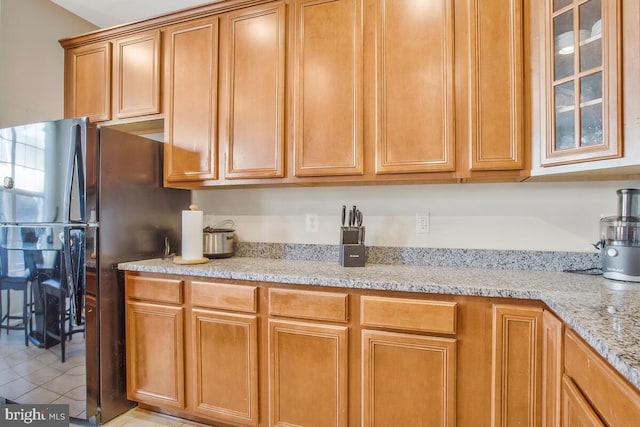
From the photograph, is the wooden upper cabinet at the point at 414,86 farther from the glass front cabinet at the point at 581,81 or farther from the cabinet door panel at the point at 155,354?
the cabinet door panel at the point at 155,354

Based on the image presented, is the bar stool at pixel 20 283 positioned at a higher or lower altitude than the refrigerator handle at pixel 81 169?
lower

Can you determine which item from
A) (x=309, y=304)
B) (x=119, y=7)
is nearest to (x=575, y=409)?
(x=309, y=304)

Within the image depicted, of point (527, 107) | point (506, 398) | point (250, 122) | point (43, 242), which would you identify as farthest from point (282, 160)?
point (506, 398)

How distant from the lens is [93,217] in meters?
1.67

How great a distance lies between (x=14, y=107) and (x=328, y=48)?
7.05ft

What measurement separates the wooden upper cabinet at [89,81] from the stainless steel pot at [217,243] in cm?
112

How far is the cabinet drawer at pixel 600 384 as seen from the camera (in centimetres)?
68

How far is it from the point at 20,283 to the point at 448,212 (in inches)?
99.3

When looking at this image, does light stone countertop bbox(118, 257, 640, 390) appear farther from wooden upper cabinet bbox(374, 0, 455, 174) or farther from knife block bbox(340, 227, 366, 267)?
wooden upper cabinet bbox(374, 0, 455, 174)

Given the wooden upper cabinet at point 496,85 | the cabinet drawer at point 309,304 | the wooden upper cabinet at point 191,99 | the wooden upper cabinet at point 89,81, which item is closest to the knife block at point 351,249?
the cabinet drawer at point 309,304

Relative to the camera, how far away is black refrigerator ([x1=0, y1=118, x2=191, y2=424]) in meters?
1.67

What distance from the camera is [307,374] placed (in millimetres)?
1482

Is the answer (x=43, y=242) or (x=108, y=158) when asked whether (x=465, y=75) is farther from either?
(x=43, y=242)

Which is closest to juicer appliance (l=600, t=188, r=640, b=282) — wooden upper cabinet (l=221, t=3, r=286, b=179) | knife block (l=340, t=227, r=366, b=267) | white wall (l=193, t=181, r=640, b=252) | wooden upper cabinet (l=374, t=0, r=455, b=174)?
white wall (l=193, t=181, r=640, b=252)
